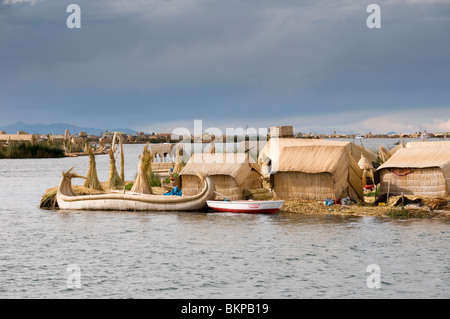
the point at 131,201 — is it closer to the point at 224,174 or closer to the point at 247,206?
the point at 224,174

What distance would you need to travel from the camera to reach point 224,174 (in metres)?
31.8

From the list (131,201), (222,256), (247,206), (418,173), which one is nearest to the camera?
(222,256)

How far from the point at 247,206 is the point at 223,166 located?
3166 mm

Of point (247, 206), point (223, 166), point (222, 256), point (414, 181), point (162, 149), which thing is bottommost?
point (222, 256)

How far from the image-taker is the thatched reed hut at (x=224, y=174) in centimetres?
3199

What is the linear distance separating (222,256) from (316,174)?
9.75 m

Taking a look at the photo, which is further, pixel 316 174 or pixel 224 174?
pixel 224 174

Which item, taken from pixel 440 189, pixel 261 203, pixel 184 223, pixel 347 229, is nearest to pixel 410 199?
pixel 440 189

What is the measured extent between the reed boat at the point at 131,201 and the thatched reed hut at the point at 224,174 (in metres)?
0.87

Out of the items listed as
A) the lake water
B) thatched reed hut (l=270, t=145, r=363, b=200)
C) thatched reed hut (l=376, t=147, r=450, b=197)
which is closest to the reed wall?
thatched reed hut (l=376, t=147, r=450, b=197)

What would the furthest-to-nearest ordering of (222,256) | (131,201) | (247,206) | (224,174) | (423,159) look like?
(131,201) < (224,174) < (247,206) < (423,159) < (222,256)

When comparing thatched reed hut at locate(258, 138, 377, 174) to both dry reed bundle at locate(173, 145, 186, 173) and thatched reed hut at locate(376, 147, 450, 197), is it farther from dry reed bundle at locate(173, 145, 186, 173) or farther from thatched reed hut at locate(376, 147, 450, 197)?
thatched reed hut at locate(376, 147, 450, 197)

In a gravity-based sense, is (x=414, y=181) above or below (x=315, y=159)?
below

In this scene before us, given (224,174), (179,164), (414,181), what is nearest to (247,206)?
(224,174)
